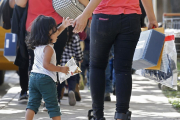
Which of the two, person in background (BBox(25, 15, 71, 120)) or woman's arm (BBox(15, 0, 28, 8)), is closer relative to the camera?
person in background (BBox(25, 15, 71, 120))

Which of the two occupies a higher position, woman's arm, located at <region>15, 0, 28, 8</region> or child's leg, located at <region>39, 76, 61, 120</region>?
woman's arm, located at <region>15, 0, 28, 8</region>

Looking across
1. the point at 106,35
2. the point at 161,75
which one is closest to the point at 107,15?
the point at 106,35

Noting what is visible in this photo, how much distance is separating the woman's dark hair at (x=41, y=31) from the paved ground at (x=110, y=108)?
112cm

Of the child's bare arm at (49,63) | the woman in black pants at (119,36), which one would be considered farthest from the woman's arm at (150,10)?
the child's bare arm at (49,63)

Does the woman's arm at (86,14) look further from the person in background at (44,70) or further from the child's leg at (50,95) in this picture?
the child's leg at (50,95)

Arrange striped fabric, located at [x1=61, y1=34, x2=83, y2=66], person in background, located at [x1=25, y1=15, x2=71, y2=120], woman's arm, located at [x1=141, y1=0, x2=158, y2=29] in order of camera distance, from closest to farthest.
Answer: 1. person in background, located at [x1=25, y1=15, x2=71, y2=120]
2. woman's arm, located at [x1=141, y1=0, x2=158, y2=29]
3. striped fabric, located at [x1=61, y1=34, x2=83, y2=66]

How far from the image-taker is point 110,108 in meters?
5.62

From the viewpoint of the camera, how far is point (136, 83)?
356 inches

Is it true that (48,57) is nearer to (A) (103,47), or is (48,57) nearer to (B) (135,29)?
(A) (103,47)

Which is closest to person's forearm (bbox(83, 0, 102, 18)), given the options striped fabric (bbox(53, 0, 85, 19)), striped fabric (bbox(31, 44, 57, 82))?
striped fabric (bbox(31, 44, 57, 82))

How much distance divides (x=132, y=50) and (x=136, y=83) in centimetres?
521

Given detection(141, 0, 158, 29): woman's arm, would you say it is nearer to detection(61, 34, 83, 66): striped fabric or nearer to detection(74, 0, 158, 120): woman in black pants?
detection(74, 0, 158, 120): woman in black pants

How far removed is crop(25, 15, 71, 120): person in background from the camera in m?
3.96

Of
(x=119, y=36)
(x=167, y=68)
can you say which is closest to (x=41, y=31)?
(x=119, y=36)
